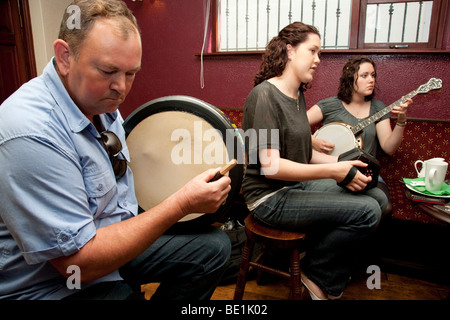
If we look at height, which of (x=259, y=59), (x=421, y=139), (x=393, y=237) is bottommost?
(x=393, y=237)

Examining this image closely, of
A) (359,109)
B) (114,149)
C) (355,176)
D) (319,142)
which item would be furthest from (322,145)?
(114,149)

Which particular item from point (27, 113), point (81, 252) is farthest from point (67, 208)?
point (27, 113)

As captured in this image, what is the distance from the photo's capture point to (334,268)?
4.42ft

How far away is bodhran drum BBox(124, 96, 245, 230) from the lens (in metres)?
0.93

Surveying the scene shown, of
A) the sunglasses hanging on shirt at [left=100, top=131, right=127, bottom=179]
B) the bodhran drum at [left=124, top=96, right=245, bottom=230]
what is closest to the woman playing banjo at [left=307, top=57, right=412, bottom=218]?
the bodhran drum at [left=124, top=96, right=245, bottom=230]

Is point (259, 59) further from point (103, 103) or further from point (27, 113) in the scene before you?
point (27, 113)

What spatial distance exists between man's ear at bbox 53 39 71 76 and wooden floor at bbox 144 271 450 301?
1.39m

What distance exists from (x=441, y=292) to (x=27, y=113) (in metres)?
2.26

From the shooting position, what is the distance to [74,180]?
73 centimetres

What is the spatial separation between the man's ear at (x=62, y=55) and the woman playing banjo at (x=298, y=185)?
2.52 ft

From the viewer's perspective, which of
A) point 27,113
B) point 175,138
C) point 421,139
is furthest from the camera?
point 421,139

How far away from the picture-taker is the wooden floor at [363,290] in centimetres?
177

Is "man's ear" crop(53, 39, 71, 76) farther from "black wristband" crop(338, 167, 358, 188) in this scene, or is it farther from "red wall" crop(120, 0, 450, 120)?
"red wall" crop(120, 0, 450, 120)

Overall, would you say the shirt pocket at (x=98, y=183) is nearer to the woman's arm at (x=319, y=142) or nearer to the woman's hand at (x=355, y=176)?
the woman's hand at (x=355, y=176)
